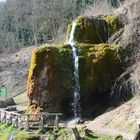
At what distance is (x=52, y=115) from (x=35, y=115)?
1066 millimetres

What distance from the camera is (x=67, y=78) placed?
29.7 meters

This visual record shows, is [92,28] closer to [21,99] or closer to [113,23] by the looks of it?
[113,23]

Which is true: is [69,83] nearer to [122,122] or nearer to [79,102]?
[79,102]

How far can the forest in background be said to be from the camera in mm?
67500

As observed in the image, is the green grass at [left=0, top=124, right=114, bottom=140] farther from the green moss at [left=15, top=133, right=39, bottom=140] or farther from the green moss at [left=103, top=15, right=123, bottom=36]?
the green moss at [left=103, top=15, right=123, bottom=36]

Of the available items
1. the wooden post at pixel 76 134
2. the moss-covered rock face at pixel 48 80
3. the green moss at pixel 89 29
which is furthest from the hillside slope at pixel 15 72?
the wooden post at pixel 76 134

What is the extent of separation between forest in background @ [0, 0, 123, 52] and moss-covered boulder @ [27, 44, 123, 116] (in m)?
30.8

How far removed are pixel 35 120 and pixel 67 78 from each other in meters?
3.75

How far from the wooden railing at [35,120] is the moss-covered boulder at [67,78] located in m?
1.09

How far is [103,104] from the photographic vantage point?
29688 millimetres

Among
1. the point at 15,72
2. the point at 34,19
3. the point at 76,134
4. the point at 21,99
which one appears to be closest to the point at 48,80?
the point at 76,134

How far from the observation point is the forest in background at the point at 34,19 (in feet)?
221

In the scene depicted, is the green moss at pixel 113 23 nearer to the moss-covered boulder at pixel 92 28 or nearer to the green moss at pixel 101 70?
the moss-covered boulder at pixel 92 28

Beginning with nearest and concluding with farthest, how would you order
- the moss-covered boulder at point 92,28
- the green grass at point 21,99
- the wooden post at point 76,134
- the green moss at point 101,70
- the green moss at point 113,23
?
the wooden post at point 76,134 < the green moss at point 101,70 < the green moss at point 113,23 < the moss-covered boulder at point 92,28 < the green grass at point 21,99
